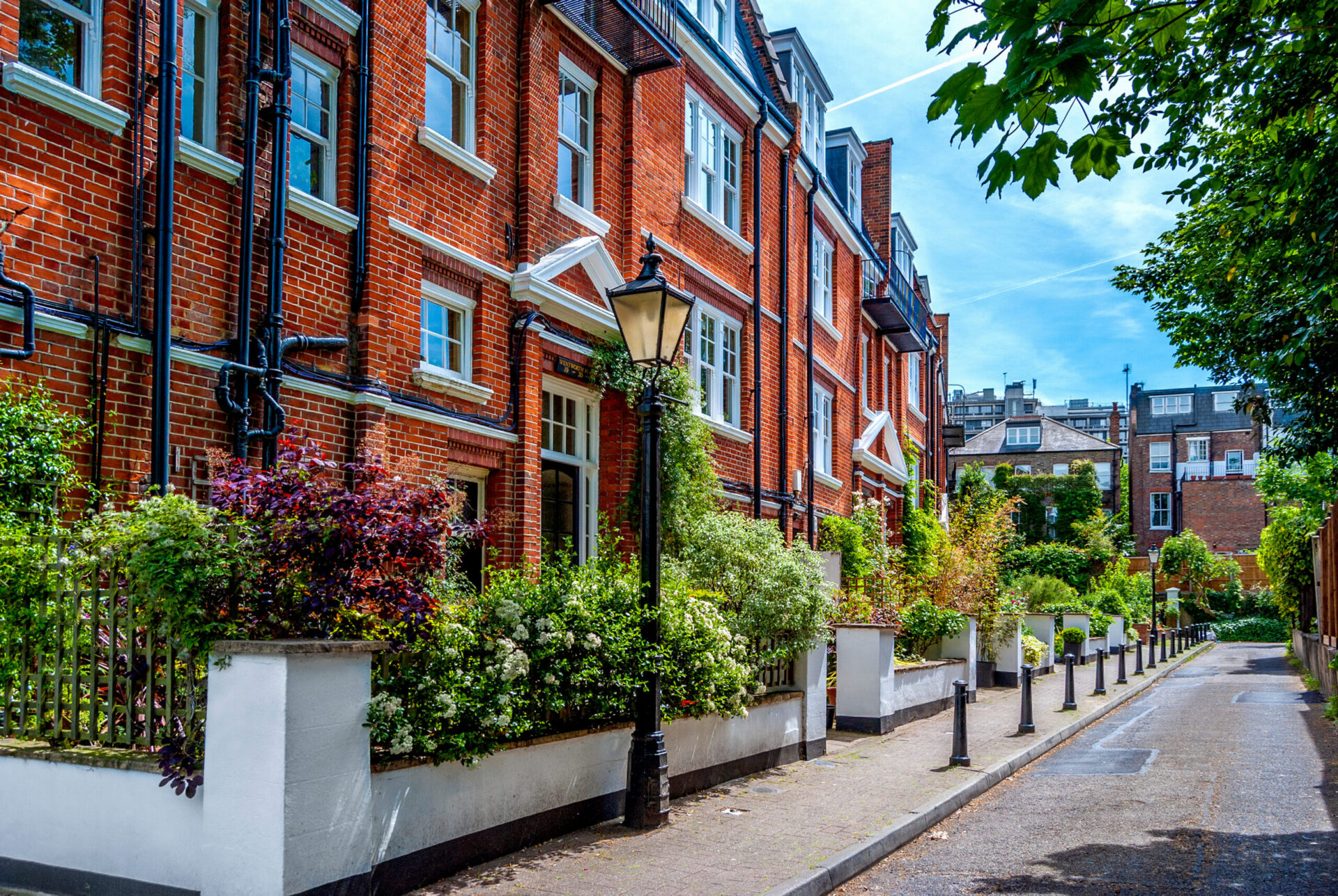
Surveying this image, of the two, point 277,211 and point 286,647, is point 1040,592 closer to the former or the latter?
point 277,211

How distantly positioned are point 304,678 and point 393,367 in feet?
16.8

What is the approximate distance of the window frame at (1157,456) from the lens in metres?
72.5

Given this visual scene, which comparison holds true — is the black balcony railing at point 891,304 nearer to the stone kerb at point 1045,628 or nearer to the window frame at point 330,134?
the stone kerb at point 1045,628

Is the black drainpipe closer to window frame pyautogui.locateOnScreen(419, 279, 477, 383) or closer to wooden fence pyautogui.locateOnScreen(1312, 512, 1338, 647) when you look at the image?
window frame pyautogui.locateOnScreen(419, 279, 477, 383)

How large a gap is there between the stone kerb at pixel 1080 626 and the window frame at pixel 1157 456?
46.9 meters

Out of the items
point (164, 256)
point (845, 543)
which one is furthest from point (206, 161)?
point (845, 543)

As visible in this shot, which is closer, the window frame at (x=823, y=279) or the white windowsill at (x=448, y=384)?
the white windowsill at (x=448, y=384)

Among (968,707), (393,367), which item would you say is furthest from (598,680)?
(968,707)

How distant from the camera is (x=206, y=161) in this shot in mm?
8422

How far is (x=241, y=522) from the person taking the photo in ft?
18.7

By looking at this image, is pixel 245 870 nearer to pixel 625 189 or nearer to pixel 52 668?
pixel 52 668

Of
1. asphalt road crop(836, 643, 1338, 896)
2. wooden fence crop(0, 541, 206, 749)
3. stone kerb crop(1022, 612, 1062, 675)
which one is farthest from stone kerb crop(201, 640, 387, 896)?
stone kerb crop(1022, 612, 1062, 675)

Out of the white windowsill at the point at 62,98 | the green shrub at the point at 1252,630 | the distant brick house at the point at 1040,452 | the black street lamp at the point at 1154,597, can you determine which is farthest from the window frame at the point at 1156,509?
the white windowsill at the point at 62,98

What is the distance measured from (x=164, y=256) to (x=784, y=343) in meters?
12.3
